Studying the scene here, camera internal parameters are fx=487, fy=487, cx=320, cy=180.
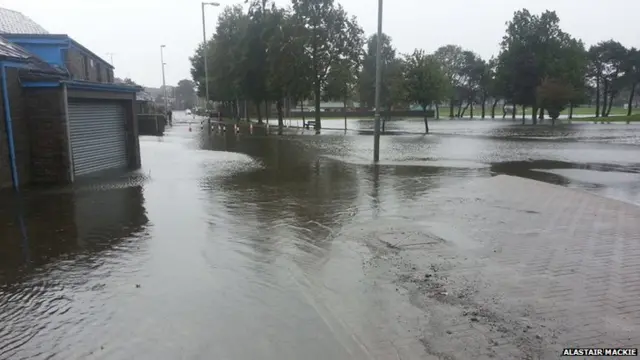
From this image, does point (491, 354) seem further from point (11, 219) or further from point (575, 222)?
point (11, 219)

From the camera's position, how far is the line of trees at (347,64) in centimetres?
3891

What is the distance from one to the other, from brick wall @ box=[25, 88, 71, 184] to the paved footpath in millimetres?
9552

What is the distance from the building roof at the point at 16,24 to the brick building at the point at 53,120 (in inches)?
3.2

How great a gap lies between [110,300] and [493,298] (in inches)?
169

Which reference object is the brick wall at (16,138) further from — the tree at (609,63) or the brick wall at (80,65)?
the tree at (609,63)

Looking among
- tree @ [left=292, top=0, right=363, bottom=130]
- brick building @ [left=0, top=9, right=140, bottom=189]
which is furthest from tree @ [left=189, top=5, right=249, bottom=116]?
brick building @ [left=0, top=9, right=140, bottom=189]

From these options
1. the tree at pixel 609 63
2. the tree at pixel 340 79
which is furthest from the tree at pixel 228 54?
the tree at pixel 609 63

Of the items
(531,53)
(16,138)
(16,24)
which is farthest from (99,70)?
(531,53)

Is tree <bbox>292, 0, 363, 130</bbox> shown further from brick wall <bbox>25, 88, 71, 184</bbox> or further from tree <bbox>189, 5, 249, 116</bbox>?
brick wall <bbox>25, 88, 71, 184</bbox>

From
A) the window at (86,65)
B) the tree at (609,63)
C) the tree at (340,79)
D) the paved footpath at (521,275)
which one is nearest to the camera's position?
the paved footpath at (521,275)

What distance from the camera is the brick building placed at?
12.5 m

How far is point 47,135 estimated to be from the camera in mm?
13156

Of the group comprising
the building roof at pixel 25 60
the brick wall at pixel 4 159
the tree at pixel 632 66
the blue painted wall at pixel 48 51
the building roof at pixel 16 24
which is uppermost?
the tree at pixel 632 66

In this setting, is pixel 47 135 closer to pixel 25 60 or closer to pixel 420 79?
pixel 25 60
